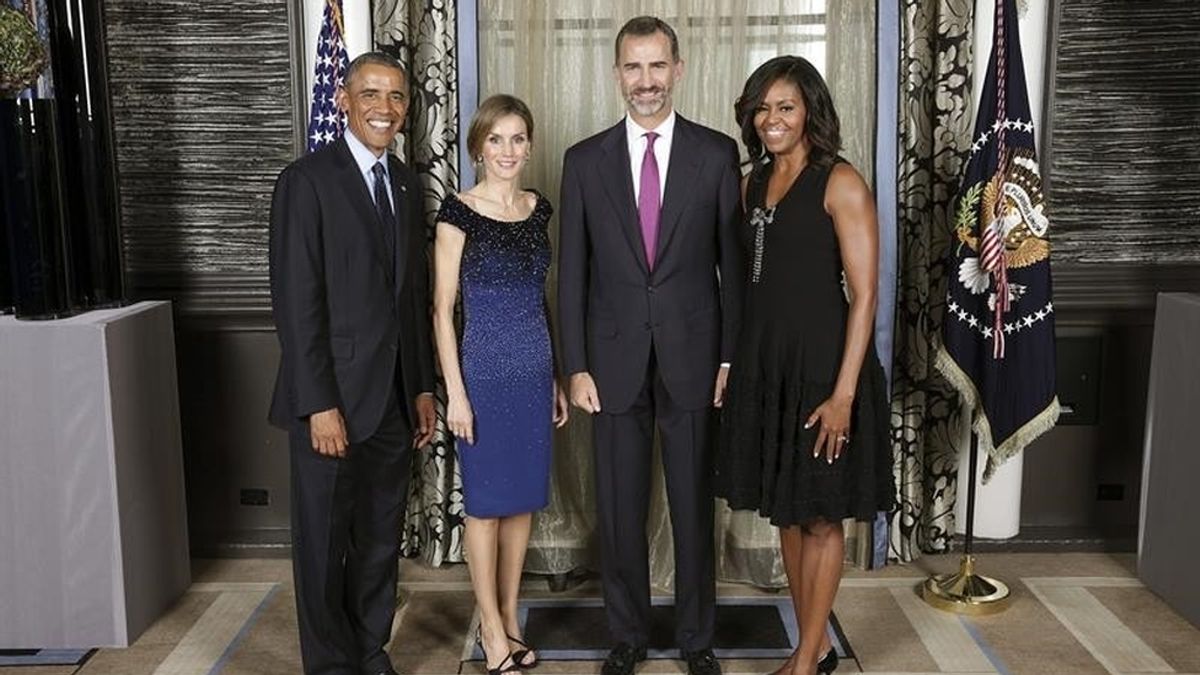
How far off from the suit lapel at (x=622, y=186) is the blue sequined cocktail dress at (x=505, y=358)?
19 centimetres

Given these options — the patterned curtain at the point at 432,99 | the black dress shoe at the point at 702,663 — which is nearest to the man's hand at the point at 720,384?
the black dress shoe at the point at 702,663

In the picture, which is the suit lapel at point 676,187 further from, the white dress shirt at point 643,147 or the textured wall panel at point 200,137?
the textured wall panel at point 200,137

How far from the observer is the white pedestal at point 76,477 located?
2.83 meters

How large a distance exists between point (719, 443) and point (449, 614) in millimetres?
1149

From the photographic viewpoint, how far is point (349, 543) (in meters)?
2.70

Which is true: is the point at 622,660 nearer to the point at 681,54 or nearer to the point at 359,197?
the point at 359,197

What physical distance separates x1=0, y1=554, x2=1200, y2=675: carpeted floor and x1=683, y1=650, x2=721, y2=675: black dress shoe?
0.24ft

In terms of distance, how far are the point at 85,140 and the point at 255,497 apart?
4.53 ft

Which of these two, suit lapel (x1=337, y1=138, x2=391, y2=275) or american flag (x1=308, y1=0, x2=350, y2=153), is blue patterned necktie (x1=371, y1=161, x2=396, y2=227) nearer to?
suit lapel (x1=337, y1=138, x2=391, y2=275)

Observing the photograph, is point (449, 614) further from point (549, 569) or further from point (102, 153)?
point (102, 153)

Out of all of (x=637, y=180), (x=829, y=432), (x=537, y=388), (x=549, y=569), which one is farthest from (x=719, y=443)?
(x=549, y=569)

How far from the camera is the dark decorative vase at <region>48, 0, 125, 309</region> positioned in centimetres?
293

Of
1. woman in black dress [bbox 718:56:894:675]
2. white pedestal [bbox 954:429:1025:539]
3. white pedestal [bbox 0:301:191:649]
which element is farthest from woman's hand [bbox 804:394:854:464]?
white pedestal [bbox 0:301:191:649]

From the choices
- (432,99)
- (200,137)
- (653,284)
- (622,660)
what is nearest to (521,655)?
(622,660)
